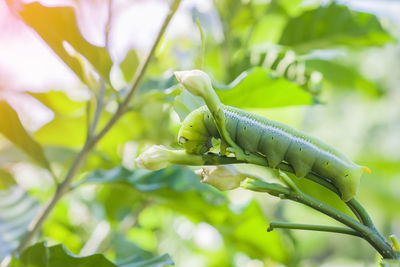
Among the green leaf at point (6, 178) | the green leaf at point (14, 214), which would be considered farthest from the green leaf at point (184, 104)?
the green leaf at point (6, 178)

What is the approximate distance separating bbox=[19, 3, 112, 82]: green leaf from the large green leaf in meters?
0.27

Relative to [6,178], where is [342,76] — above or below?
above

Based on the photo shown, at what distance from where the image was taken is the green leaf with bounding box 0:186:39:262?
74 centimetres

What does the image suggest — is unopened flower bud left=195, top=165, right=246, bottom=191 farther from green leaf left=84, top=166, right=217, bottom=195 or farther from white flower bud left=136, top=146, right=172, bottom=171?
green leaf left=84, top=166, right=217, bottom=195

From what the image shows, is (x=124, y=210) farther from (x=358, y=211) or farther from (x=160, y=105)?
(x=358, y=211)

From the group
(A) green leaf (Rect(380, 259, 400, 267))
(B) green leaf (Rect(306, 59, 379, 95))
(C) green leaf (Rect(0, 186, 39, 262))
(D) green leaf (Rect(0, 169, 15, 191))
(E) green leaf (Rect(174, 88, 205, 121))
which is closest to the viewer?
(A) green leaf (Rect(380, 259, 400, 267))

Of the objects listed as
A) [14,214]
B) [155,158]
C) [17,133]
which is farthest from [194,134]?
[14,214]

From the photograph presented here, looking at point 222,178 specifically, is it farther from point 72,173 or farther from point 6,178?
point 6,178

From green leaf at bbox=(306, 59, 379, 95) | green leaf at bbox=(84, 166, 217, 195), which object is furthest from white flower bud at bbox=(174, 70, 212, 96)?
green leaf at bbox=(306, 59, 379, 95)

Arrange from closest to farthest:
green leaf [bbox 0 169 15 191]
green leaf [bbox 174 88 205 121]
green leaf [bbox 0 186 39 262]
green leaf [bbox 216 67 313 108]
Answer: green leaf [bbox 174 88 205 121]
green leaf [bbox 216 67 313 108]
green leaf [bbox 0 186 39 262]
green leaf [bbox 0 169 15 191]

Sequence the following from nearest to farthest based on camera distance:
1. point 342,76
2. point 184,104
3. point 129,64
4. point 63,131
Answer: point 184,104, point 129,64, point 63,131, point 342,76

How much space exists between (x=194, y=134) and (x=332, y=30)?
2.19 ft

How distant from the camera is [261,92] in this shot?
2.11ft

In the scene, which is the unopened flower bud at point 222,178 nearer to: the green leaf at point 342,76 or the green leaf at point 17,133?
the green leaf at point 17,133
